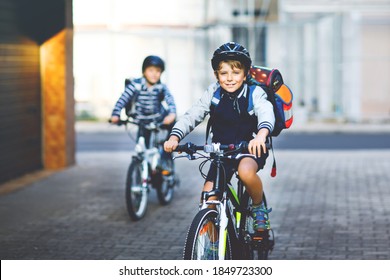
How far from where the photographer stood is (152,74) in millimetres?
9648

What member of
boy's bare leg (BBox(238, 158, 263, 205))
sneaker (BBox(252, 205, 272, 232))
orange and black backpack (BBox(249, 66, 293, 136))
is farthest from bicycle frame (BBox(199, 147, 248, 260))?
orange and black backpack (BBox(249, 66, 293, 136))

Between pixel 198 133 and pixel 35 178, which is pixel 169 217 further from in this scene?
pixel 198 133

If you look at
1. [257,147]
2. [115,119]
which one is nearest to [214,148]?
[257,147]

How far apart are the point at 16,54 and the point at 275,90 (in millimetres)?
7308

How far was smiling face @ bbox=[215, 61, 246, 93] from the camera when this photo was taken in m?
5.91

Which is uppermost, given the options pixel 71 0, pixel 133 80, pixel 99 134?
pixel 71 0

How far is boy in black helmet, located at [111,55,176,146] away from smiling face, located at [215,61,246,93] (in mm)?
3636

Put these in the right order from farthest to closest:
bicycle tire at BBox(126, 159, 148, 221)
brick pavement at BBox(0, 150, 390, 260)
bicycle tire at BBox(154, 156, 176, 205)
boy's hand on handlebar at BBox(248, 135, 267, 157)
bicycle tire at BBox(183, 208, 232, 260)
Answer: bicycle tire at BBox(154, 156, 176, 205), bicycle tire at BBox(126, 159, 148, 221), brick pavement at BBox(0, 150, 390, 260), boy's hand on handlebar at BBox(248, 135, 267, 157), bicycle tire at BBox(183, 208, 232, 260)

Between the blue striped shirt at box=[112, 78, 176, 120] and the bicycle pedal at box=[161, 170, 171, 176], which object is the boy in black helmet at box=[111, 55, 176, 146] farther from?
the bicycle pedal at box=[161, 170, 171, 176]

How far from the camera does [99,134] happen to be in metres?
23.5

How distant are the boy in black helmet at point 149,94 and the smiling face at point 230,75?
143 inches

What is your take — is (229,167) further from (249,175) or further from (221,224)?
(221,224)

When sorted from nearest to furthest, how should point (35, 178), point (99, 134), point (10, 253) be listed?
point (10, 253)
point (35, 178)
point (99, 134)
